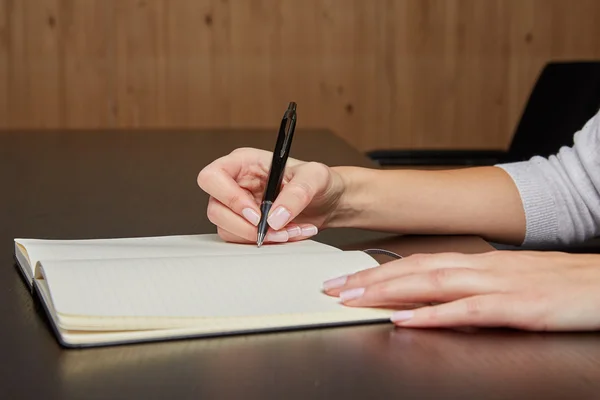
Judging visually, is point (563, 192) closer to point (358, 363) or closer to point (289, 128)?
point (289, 128)

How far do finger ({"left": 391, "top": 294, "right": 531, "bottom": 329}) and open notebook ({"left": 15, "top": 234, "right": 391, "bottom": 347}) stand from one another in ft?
0.10

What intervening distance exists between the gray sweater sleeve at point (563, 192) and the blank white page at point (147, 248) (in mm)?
334

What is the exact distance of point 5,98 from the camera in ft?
12.1

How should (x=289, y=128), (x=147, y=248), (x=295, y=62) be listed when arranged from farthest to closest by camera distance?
(x=295, y=62)
(x=289, y=128)
(x=147, y=248)

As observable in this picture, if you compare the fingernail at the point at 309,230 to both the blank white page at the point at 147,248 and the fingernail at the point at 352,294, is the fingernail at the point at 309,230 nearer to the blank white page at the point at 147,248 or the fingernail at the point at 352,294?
the blank white page at the point at 147,248

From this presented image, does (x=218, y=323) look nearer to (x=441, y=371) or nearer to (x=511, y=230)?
(x=441, y=371)

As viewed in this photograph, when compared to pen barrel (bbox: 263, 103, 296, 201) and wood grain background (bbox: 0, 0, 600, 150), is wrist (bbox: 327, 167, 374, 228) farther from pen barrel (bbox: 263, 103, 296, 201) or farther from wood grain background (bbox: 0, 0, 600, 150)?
wood grain background (bbox: 0, 0, 600, 150)

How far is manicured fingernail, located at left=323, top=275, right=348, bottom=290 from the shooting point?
76 cm

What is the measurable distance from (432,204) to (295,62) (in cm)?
273

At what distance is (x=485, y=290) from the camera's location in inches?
28.8

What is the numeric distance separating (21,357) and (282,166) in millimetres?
438

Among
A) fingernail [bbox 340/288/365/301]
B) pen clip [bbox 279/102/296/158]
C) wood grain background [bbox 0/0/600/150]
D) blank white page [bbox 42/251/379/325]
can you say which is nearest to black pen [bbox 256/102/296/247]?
pen clip [bbox 279/102/296/158]

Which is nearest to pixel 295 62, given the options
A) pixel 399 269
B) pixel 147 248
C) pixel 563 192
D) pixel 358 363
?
pixel 563 192

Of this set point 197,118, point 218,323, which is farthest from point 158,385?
point 197,118
